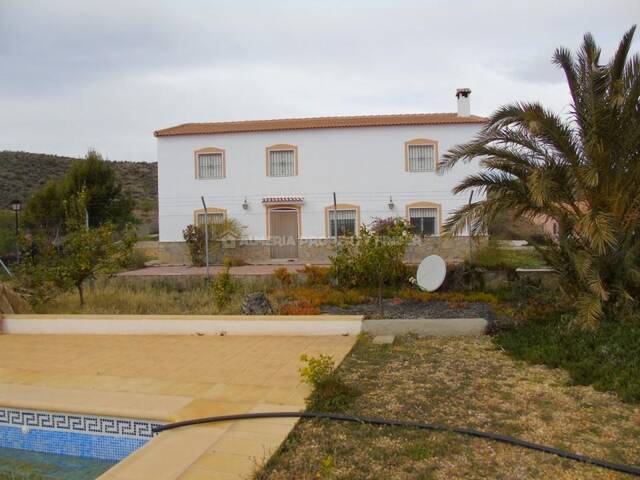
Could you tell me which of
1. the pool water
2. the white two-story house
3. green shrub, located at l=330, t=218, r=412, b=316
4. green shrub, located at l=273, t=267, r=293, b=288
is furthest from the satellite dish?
the white two-story house

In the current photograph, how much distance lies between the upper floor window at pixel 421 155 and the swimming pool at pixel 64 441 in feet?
57.2

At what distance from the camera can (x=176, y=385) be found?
20.3 feet

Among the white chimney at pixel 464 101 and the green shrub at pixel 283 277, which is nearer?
the green shrub at pixel 283 277

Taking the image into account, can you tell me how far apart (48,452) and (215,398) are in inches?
62.5

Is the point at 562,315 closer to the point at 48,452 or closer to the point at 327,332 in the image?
the point at 327,332

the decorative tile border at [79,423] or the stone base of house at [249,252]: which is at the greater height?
the stone base of house at [249,252]

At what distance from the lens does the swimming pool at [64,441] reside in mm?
5102

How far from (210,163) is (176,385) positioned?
55.9 feet

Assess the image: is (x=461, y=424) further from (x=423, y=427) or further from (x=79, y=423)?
(x=79, y=423)

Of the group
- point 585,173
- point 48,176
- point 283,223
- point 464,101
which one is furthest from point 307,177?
point 48,176

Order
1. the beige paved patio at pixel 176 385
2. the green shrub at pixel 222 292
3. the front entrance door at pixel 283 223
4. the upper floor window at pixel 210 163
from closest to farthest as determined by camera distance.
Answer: the beige paved patio at pixel 176 385, the green shrub at pixel 222 292, the front entrance door at pixel 283 223, the upper floor window at pixel 210 163

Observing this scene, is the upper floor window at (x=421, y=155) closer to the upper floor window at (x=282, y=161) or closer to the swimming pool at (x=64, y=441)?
the upper floor window at (x=282, y=161)

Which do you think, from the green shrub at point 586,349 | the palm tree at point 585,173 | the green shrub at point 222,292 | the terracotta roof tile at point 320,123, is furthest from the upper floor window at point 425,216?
the green shrub at point 586,349

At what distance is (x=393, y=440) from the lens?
Answer: 446 cm
